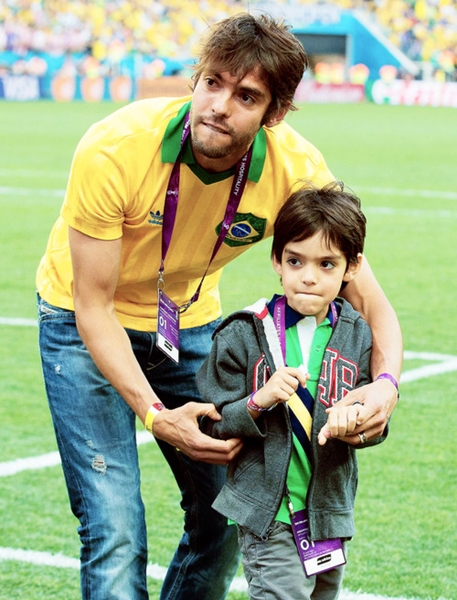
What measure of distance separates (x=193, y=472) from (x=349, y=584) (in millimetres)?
962

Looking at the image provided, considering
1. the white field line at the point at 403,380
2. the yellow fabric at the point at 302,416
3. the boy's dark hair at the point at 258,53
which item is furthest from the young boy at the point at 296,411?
the white field line at the point at 403,380

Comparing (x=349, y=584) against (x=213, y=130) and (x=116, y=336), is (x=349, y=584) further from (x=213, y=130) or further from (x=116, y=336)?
(x=213, y=130)

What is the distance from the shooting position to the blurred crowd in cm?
4453

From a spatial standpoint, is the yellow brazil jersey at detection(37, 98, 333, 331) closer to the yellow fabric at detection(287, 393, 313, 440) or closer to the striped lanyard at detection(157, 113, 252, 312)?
the striped lanyard at detection(157, 113, 252, 312)

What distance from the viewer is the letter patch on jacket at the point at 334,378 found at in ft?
10.4

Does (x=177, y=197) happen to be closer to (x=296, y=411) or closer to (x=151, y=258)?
(x=151, y=258)

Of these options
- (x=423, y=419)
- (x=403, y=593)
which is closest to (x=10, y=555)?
(x=403, y=593)

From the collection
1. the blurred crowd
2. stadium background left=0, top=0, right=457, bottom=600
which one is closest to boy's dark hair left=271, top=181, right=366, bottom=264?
stadium background left=0, top=0, right=457, bottom=600

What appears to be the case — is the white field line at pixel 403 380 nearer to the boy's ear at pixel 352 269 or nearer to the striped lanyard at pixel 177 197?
the striped lanyard at pixel 177 197

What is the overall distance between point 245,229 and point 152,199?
34 cm

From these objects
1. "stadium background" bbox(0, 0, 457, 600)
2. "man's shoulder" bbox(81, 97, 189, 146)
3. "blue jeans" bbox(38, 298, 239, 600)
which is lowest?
"stadium background" bbox(0, 0, 457, 600)

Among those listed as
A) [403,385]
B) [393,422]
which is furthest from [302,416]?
[403,385]

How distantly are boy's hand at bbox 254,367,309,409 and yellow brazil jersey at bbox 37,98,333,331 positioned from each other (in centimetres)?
67

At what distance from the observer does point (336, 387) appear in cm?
319
